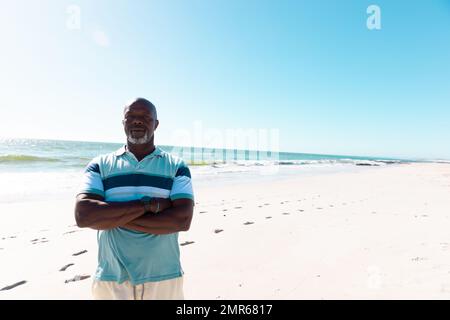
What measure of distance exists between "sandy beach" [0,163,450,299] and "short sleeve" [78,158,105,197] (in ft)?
6.94

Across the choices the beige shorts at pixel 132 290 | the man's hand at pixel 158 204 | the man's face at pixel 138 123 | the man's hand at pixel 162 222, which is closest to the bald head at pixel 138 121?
the man's face at pixel 138 123

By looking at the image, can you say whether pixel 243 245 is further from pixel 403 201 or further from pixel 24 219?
pixel 403 201

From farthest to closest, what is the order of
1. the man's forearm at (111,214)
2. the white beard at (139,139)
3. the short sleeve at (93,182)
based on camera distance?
the white beard at (139,139), the short sleeve at (93,182), the man's forearm at (111,214)

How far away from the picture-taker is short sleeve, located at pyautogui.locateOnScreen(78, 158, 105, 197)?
2.10 m

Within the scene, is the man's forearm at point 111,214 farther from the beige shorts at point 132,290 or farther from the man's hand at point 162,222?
the beige shorts at point 132,290

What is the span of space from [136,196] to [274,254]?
344 cm

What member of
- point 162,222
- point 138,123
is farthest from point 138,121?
point 162,222

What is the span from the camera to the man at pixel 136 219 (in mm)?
2004

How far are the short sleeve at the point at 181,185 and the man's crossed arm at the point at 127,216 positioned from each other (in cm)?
9

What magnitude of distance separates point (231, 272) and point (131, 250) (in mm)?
2452

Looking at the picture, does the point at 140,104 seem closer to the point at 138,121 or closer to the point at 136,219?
the point at 138,121

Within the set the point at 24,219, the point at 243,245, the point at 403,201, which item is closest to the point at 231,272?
the point at 243,245

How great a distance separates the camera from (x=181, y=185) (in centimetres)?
218
